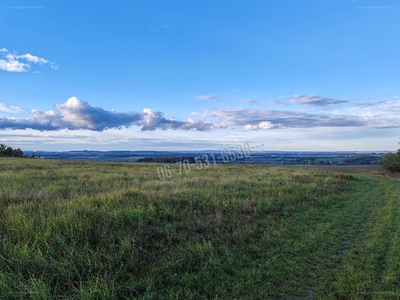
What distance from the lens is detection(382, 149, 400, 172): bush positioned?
31.0 metres

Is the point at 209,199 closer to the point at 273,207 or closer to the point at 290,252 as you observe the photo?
the point at 273,207

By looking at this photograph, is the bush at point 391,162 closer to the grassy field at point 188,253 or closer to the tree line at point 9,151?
the grassy field at point 188,253

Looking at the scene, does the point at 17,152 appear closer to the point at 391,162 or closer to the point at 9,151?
the point at 9,151

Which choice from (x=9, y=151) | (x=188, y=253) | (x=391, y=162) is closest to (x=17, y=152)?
(x=9, y=151)

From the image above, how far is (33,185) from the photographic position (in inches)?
484

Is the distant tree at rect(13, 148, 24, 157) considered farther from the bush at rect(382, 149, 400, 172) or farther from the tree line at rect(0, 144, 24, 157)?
the bush at rect(382, 149, 400, 172)

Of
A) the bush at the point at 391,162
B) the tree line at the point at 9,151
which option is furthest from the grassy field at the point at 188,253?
the tree line at the point at 9,151

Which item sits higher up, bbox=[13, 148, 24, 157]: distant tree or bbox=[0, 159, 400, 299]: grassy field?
bbox=[13, 148, 24, 157]: distant tree

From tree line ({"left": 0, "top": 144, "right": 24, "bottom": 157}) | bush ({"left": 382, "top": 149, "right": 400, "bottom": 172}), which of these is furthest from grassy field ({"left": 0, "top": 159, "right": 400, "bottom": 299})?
tree line ({"left": 0, "top": 144, "right": 24, "bottom": 157})

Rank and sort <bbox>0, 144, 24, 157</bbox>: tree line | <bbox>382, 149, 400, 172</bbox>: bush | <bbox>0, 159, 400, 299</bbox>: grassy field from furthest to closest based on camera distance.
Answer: <bbox>0, 144, 24, 157</bbox>: tree line
<bbox>382, 149, 400, 172</bbox>: bush
<bbox>0, 159, 400, 299</bbox>: grassy field

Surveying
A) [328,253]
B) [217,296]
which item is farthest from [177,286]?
[328,253]

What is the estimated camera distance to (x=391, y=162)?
31.7 meters

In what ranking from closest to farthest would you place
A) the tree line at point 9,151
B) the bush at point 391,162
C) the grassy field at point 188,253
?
the grassy field at point 188,253
the bush at point 391,162
the tree line at point 9,151

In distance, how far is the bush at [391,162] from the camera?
31.0m
